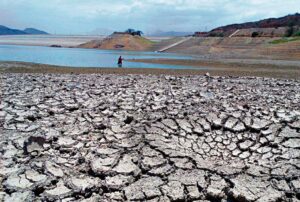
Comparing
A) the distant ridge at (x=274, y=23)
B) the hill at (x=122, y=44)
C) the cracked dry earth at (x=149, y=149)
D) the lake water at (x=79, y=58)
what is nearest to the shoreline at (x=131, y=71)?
the lake water at (x=79, y=58)

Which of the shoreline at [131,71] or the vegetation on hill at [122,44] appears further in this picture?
the vegetation on hill at [122,44]

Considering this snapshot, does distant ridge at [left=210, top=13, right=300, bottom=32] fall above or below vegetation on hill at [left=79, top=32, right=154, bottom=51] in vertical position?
above

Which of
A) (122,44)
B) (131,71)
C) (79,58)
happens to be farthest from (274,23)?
(131,71)

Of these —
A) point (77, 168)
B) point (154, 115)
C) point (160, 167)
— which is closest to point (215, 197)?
point (160, 167)

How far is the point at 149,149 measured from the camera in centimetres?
444

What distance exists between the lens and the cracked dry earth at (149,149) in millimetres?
3668

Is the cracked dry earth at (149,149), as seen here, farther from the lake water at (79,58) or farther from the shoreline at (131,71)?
the lake water at (79,58)

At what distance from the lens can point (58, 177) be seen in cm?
379

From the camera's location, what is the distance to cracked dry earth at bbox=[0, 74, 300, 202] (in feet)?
12.0

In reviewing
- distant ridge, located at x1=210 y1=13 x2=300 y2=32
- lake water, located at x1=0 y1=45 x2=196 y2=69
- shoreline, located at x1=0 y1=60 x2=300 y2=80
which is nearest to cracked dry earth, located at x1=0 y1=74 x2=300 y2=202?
shoreline, located at x1=0 y1=60 x2=300 y2=80

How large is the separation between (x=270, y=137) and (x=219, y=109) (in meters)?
1.19

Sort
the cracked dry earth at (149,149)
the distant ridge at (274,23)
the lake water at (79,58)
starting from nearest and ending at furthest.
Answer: the cracked dry earth at (149,149)
the lake water at (79,58)
the distant ridge at (274,23)

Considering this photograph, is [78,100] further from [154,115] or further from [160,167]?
[160,167]

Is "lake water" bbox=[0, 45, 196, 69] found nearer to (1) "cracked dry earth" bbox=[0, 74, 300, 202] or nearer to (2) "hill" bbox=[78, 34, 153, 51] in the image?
(1) "cracked dry earth" bbox=[0, 74, 300, 202]
